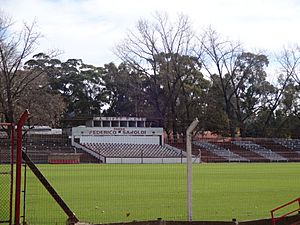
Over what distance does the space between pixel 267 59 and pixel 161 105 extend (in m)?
19.7

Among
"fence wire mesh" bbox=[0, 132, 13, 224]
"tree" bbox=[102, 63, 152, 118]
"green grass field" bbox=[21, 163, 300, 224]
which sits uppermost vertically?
"tree" bbox=[102, 63, 152, 118]

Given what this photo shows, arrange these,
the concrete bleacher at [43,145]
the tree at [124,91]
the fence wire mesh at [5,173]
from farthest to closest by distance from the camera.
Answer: the tree at [124,91], the concrete bleacher at [43,145], the fence wire mesh at [5,173]

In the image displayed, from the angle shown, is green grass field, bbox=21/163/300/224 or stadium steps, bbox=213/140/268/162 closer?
green grass field, bbox=21/163/300/224

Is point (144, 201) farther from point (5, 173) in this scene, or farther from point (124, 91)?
point (124, 91)

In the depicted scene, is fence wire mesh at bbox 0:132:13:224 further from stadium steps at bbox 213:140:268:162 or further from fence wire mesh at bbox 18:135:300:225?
stadium steps at bbox 213:140:268:162

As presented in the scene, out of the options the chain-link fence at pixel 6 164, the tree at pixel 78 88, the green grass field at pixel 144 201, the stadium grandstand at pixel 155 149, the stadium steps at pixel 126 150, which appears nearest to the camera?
the chain-link fence at pixel 6 164

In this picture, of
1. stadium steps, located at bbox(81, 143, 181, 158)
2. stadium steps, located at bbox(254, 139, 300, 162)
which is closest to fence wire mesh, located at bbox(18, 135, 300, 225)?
stadium steps, located at bbox(254, 139, 300, 162)

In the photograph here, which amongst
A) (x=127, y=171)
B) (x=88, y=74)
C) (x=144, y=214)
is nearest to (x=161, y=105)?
(x=88, y=74)

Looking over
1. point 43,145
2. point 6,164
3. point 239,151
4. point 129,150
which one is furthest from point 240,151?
point 6,164

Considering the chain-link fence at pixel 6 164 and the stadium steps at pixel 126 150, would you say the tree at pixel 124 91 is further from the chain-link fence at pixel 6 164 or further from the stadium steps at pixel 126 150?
the chain-link fence at pixel 6 164

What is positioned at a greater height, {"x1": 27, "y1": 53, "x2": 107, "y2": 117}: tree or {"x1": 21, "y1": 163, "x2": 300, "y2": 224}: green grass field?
{"x1": 27, "y1": 53, "x2": 107, "y2": 117}: tree

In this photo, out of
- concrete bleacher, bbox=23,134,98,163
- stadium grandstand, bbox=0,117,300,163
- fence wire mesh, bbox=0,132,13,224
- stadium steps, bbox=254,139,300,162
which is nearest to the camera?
fence wire mesh, bbox=0,132,13,224

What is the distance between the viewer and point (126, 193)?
22.5 meters

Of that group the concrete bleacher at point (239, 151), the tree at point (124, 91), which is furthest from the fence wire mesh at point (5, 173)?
the tree at point (124, 91)
